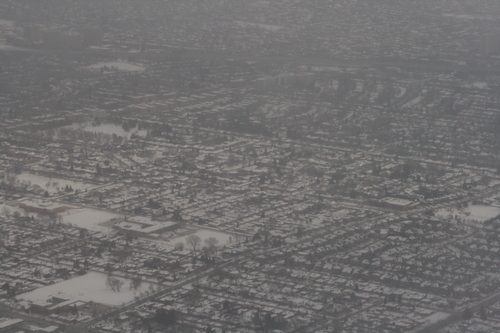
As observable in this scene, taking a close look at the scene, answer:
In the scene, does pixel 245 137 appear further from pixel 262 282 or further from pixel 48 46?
pixel 48 46

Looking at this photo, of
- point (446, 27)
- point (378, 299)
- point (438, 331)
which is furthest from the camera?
point (446, 27)

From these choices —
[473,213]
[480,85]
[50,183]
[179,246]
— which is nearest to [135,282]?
[179,246]

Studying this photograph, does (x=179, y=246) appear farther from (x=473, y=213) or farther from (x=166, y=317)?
(x=473, y=213)

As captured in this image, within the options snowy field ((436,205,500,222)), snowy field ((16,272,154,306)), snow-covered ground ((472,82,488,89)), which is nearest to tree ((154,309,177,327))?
snowy field ((16,272,154,306))

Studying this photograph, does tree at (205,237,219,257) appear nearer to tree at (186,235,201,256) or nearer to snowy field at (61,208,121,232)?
tree at (186,235,201,256)

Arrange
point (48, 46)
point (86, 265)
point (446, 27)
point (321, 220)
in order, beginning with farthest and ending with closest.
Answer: point (446, 27) < point (48, 46) < point (321, 220) < point (86, 265)

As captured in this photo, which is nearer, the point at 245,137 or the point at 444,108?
the point at 245,137

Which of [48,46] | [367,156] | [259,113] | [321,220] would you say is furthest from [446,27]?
[321,220]
